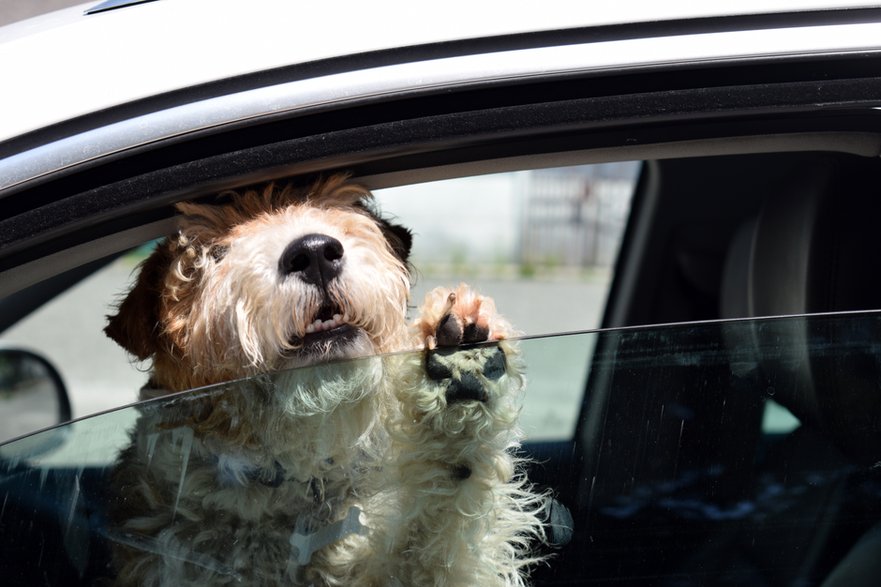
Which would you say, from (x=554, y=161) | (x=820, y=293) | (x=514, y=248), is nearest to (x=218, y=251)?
(x=554, y=161)

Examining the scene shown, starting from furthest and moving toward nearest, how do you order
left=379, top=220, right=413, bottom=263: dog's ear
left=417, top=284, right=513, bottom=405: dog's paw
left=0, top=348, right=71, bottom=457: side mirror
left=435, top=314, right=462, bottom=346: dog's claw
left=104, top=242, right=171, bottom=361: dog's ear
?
left=0, top=348, right=71, bottom=457: side mirror < left=379, top=220, right=413, bottom=263: dog's ear < left=104, top=242, right=171, bottom=361: dog's ear < left=435, top=314, right=462, bottom=346: dog's claw < left=417, top=284, right=513, bottom=405: dog's paw

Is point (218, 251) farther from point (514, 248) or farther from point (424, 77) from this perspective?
point (514, 248)

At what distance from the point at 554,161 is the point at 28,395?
8.34 feet

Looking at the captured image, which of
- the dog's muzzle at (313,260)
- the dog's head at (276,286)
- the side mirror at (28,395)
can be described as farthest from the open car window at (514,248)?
the dog's muzzle at (313,260)

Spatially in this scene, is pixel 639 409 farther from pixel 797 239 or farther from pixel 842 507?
pixel 797 239

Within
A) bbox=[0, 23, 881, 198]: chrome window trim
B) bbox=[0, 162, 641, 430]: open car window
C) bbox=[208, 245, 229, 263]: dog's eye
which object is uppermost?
bbox=[0, 162, 641, 430]: open car window

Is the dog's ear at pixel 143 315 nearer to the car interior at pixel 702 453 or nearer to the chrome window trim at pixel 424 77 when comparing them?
the car interior at pixel 702 453

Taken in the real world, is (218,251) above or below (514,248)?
below

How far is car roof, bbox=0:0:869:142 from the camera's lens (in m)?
1.28

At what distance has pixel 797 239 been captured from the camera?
2109mm

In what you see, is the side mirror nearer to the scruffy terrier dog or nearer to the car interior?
the scruffy terrier dog

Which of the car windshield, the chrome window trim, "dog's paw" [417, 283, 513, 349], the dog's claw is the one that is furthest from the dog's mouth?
the chrome window trim

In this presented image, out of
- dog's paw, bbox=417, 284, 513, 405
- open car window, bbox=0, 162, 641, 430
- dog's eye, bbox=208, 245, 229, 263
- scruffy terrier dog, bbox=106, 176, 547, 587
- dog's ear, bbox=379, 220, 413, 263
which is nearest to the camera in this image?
scruffy terrier dog, bbox=106, 176, 547, 587

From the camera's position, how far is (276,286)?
1.80 metres
